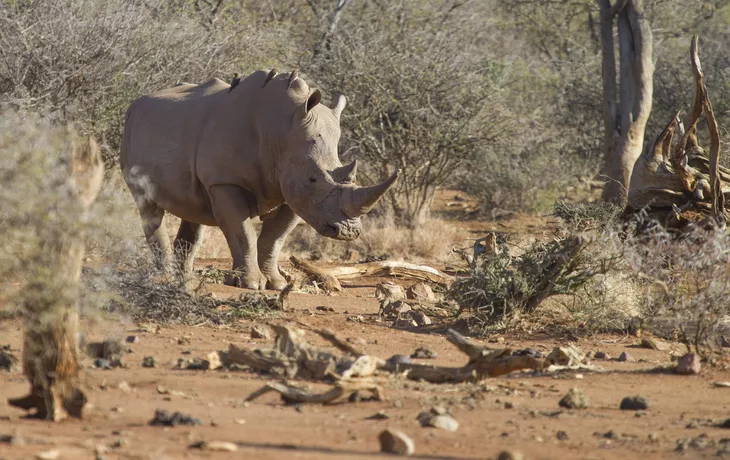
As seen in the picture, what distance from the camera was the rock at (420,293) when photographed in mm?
10344

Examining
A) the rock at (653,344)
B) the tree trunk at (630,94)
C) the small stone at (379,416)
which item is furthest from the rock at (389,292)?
the tree trunk at (630,94)

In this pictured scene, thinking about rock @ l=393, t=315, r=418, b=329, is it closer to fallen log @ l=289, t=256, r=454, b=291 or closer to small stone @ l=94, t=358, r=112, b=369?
fallen log @ l=289, t=256, r=454, b=291

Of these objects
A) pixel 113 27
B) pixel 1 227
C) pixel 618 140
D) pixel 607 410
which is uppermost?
pixel 113 27

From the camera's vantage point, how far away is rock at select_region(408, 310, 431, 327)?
29.5ft

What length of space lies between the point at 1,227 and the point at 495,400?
2.60 metres

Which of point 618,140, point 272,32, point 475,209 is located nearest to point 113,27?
point 272,32

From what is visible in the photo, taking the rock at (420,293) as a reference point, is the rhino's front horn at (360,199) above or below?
above

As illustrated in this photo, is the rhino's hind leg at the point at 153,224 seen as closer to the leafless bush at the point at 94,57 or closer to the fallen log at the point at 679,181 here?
the leafless bush at the point at 94,57

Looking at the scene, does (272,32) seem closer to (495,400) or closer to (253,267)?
(253,267)

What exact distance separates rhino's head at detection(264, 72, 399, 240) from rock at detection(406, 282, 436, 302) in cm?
95

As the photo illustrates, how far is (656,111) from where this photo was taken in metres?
21.3

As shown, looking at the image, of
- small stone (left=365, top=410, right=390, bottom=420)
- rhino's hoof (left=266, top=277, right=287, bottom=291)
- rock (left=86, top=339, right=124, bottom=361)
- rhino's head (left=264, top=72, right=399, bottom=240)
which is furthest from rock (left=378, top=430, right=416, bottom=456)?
rhino's hoof (left=266, top=277, right=287, bottom=291)

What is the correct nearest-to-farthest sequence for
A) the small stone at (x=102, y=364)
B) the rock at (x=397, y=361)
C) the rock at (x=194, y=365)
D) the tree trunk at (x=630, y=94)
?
the rock at (x=397, y=361)
the small stone at (x=102, y=364)
the rock at (x=194, y=365)
the tree trunk at (x=630, y=94)

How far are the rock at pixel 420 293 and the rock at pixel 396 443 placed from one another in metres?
5.71
